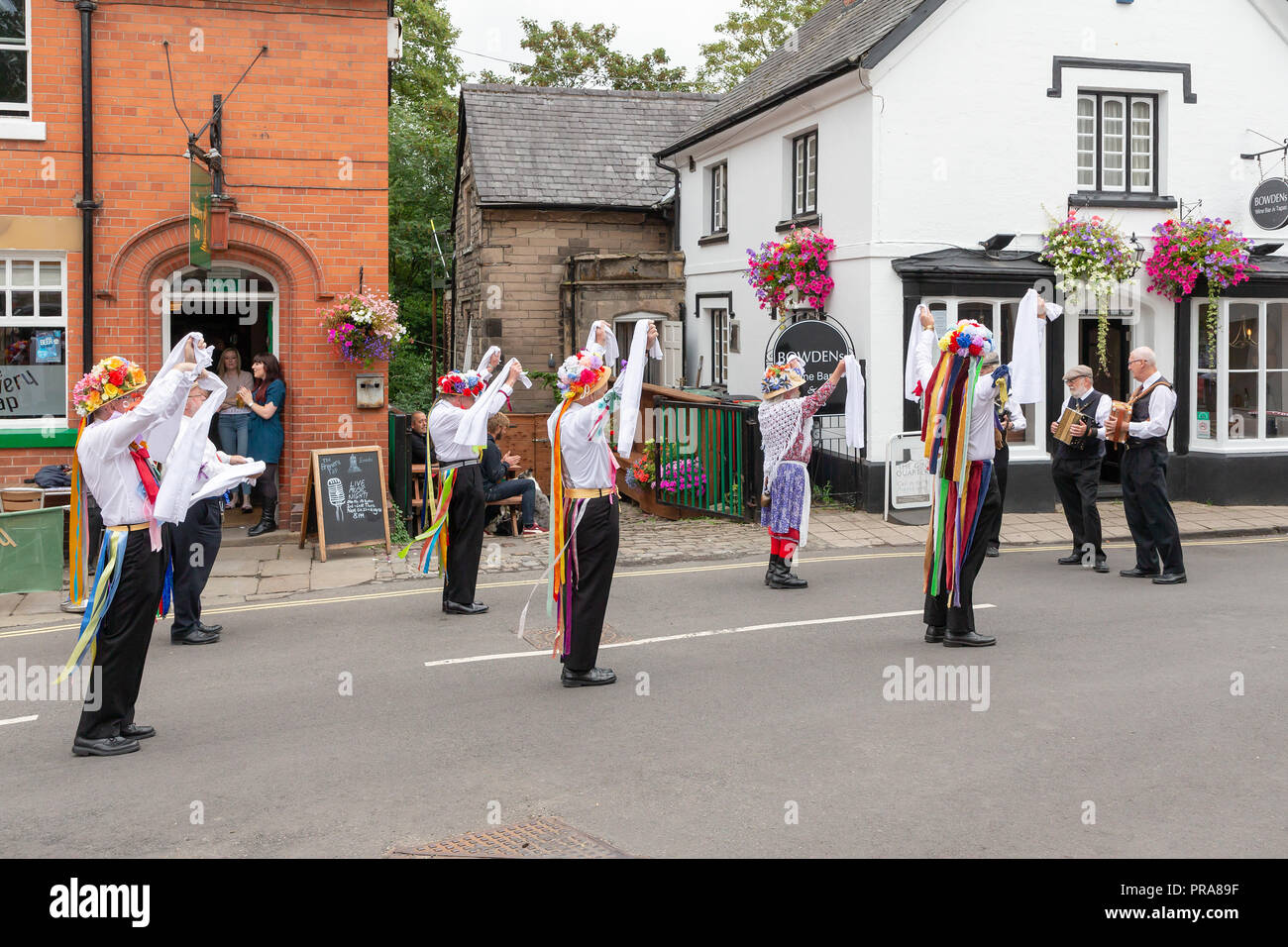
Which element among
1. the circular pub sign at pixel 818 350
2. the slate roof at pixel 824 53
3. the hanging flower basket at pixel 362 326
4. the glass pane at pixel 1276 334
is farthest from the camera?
the glass pane at pixel 1276 334

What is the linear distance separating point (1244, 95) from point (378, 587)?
44.6ft

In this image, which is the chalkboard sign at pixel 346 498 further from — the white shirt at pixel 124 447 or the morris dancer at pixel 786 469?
the white shirt at pixel 124 447

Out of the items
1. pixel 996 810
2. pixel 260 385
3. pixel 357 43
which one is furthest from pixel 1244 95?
pixel 996 810

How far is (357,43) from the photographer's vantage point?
13938 millimetres

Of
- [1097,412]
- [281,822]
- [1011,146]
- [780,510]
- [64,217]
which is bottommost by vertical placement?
[281,822]

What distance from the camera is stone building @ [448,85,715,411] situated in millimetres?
22969

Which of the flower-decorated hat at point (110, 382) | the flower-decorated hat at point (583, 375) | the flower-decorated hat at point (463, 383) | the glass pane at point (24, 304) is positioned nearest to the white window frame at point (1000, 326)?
the flower-decorated hat at point (463, 383)

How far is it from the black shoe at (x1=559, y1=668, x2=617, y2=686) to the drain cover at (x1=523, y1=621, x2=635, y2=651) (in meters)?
0.99

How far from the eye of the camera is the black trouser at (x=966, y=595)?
8.73 meters

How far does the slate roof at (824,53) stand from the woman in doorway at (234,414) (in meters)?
8.24

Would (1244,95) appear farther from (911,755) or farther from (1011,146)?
(911,755)

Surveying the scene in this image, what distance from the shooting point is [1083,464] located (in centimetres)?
1228

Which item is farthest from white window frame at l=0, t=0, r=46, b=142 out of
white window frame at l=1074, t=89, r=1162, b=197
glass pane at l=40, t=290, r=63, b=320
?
white window frame at l=1074, t=89, r=1162, b=197

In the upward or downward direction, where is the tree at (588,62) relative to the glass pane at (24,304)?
upward
